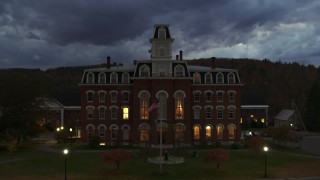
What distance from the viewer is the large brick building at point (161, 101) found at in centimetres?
5969

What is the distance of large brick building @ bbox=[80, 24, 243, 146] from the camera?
59.7 metres

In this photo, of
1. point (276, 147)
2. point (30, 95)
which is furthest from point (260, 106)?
point (30, 95)

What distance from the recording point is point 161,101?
5994 centimetres

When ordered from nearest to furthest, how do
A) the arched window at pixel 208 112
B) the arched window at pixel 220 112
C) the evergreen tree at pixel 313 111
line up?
the arched window at pixel 208 112 → the arched window at pixel 220 112 → the evergreen tree at pixel 313 111

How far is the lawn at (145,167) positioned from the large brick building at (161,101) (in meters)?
10.4

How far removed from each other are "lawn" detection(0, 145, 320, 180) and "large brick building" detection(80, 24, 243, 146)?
411 inches

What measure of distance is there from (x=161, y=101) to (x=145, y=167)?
1999cm

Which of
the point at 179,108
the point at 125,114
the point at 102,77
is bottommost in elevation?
the point at 125,114

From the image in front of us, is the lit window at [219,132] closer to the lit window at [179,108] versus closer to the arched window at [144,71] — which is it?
the lit window at [179,108]

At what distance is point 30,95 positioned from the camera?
5916 centimetres

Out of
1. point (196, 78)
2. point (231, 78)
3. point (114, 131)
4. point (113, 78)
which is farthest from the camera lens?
point (231, 78)

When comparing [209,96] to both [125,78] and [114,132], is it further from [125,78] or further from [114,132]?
[114,132]

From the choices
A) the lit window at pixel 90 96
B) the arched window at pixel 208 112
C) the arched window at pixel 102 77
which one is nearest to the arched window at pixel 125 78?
the arched window at pixel 102 77

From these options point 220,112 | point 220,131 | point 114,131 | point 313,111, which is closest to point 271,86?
point 313,111
